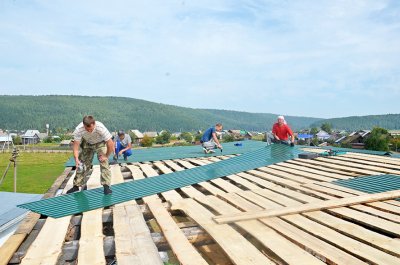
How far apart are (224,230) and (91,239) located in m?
1.16

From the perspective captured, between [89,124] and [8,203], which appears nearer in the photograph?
[89,124]

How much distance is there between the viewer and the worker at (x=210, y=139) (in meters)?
10.0

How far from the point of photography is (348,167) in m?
6.58

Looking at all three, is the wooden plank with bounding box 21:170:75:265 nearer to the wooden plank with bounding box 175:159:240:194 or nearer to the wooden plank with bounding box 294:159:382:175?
the wooden plank with bounding box 175:159:240:194

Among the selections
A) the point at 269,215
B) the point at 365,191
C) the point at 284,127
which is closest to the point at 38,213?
the point at 269,215

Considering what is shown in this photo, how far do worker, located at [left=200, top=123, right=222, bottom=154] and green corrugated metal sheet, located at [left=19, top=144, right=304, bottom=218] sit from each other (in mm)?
1964

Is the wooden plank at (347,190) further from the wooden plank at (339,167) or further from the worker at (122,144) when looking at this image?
the worker at (122,144)

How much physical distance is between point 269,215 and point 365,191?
6.01ft

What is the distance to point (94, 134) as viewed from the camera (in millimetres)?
5082

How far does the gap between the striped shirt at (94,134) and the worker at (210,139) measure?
5.16 metres

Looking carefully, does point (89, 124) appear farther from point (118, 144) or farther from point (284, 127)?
point (284, 127)

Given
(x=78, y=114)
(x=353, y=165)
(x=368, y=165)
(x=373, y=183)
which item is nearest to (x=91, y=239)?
(x=373, y=183)

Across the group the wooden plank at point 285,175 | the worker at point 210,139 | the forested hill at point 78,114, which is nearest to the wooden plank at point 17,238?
the wooden plank at point 285,175

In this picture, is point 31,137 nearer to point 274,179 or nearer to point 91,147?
point 91,147
